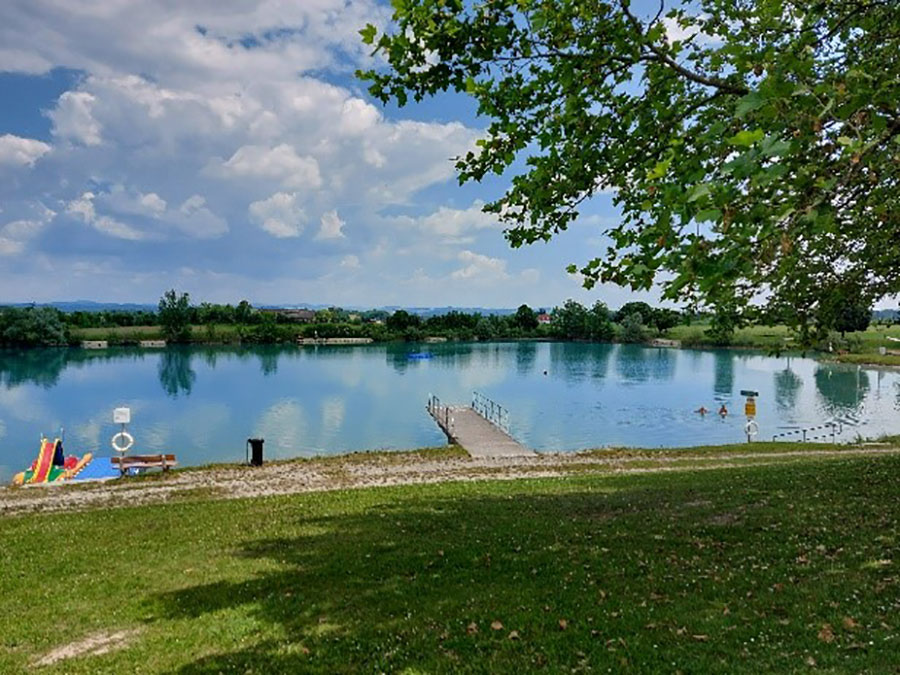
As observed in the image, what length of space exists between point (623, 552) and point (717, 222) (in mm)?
6942

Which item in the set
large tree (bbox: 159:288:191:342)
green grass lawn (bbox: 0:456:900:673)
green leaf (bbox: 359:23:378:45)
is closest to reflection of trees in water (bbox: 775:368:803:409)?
green grass lawn (bbox: 0:456:900:673)

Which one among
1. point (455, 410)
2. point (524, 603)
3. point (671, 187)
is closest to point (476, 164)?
point (671, 187)

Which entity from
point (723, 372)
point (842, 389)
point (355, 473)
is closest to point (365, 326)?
point (723, 372)

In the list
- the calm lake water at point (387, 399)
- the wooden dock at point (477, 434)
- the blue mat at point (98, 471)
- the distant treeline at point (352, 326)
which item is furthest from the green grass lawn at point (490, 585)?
the distant treeline at point (352, 326)

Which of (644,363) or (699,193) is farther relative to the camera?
(644,363)

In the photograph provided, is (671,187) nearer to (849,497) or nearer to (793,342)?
(793,342)

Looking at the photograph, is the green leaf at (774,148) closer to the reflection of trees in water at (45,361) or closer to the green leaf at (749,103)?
the green leaf at (749,103)

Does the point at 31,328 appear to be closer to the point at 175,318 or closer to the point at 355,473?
the point at 175,318

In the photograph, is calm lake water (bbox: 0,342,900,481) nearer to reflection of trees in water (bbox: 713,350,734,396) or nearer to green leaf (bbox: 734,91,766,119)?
reflection of trees in water (bbox: 713,350,734,396)

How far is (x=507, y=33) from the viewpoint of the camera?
7.38 meters

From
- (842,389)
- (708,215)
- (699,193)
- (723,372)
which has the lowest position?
(842,389)

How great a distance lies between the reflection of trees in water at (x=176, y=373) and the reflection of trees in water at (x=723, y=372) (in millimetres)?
55901

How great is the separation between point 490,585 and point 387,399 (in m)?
49.5

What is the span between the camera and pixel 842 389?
217 feet
